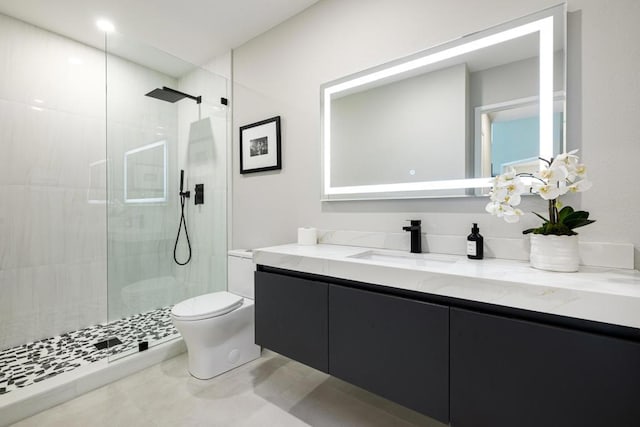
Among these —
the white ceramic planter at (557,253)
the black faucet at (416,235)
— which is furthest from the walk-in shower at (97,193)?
the white ceramic planter at (557,253)

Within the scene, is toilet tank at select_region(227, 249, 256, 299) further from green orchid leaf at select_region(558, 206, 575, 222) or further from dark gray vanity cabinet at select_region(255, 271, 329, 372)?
green orchid leaf at select_region(558, 206, 575, 222)

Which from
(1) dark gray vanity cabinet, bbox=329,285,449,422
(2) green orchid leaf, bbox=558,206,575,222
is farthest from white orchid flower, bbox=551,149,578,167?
(1) dark gray vanity cabinet, bbox=329,285,449,422

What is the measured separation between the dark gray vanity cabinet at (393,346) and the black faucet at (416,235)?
49 cm

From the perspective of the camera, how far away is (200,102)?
8.33 feet

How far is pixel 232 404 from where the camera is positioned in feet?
5.41

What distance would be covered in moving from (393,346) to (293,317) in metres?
0.54

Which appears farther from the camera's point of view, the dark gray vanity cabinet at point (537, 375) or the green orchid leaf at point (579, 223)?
the green orchid leaf at point (579, 223)

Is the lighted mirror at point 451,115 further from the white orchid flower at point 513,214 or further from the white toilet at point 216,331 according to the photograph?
the white toilet at point 216,331

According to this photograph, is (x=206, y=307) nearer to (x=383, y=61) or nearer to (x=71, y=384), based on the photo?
(x=71, y=384)

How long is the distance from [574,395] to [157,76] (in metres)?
3.05

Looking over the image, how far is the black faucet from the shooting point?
1575 millimetres

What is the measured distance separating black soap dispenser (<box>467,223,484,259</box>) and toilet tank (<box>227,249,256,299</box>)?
1.49 metres

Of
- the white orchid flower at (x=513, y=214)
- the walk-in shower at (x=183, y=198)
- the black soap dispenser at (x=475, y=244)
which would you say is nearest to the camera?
the white orchid flower at (x=513, y=214)

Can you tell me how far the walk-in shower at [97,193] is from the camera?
217cm
